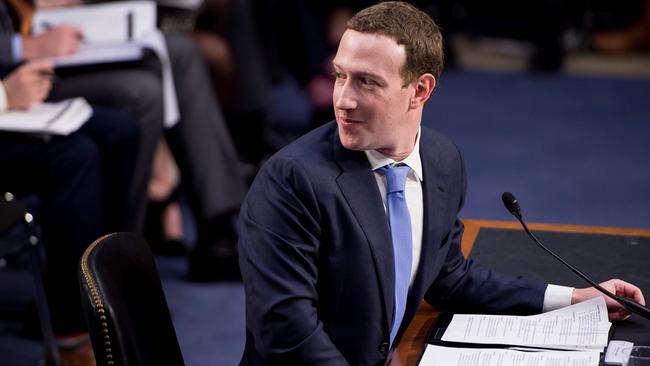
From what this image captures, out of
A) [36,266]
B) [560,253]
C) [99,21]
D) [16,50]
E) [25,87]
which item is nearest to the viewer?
[560,253]

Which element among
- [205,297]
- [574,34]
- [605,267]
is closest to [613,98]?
Result: [574,34]

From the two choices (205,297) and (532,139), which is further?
(532,139)

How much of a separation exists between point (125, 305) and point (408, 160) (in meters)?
0.55

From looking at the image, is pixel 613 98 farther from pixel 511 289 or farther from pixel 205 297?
pixel 511 289

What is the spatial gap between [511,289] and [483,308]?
2.4 inches

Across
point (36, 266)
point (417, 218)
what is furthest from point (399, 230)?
point (36, 266)

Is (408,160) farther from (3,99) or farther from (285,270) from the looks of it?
(3,99)

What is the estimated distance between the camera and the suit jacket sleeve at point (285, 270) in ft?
5.47

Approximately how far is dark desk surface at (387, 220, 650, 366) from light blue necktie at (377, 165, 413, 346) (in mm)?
51

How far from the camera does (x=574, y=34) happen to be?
7348 mm

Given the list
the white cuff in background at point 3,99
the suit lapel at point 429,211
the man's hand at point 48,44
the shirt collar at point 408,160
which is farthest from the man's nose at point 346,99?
the man's hand at point 48,44

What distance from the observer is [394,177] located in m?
1.79

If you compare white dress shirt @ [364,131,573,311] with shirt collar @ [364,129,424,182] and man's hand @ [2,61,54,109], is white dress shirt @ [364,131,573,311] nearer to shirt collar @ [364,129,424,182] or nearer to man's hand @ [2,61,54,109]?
shirt collar @ [364,129,424,182]

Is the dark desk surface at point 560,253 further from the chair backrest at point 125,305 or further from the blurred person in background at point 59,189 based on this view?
the blurred person in background at point 59,189
